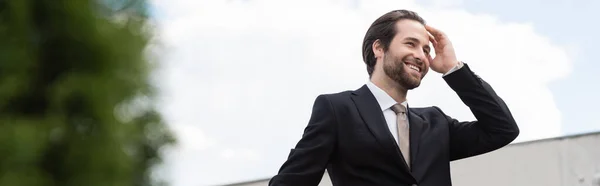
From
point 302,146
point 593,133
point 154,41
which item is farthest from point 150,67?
point 593,133

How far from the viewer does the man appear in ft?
9.57

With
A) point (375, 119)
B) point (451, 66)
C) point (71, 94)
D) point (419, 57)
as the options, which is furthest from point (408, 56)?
point (71, 94)

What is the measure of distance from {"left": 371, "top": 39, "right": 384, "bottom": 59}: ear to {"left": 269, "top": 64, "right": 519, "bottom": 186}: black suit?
0.41ft

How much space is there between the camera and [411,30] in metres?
3.15

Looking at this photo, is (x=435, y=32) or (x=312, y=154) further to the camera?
(x=435, y=32)

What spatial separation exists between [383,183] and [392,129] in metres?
A: 0.19

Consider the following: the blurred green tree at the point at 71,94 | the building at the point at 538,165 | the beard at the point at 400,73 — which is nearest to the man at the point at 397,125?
the beard at the point at 400,73

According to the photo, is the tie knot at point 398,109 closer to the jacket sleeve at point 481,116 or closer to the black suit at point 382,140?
the black suit at point 382,140

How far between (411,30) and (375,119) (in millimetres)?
356

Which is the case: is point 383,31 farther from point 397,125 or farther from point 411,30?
point 397,125

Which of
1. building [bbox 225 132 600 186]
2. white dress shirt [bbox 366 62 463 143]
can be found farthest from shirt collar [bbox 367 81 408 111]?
building [bbox 225 132 600 186]

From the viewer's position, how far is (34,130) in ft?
4.56

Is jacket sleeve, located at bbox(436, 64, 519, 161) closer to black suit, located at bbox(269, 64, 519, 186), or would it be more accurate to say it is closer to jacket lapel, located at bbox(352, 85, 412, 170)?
black suit, located at bbox(269, 64, 519, 186)

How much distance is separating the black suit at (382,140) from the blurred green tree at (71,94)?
1444mm
